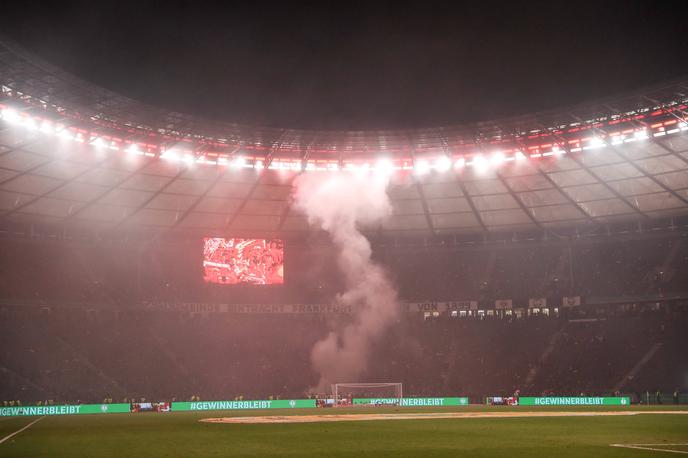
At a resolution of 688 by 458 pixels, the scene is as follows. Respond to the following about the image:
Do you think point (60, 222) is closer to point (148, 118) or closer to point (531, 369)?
point (148, 118)

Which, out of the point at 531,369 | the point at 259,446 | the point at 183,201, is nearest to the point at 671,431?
the point at 259,446

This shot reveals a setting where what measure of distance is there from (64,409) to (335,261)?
25690mm

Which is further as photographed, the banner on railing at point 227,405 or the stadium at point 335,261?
the banner on railing at point 227,405

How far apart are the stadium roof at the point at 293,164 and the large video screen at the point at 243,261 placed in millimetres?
1321

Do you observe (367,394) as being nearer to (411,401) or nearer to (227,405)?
(411,401)

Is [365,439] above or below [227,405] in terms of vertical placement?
above

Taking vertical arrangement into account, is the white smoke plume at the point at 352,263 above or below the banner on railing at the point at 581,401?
above

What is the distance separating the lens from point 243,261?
56.0m

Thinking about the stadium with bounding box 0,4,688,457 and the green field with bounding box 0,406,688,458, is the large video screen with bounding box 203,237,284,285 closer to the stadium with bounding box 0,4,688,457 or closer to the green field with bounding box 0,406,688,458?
the stadium with bounding box 0,4,688,457

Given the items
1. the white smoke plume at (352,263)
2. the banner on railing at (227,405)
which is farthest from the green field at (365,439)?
the white smoke plume at (352,263)

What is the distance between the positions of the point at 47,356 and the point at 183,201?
560 inches

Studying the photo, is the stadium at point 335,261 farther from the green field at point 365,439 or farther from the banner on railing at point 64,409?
the green field at point 365,439

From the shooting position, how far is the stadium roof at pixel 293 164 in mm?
37219

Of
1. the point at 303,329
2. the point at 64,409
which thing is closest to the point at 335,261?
the point at 303,329
